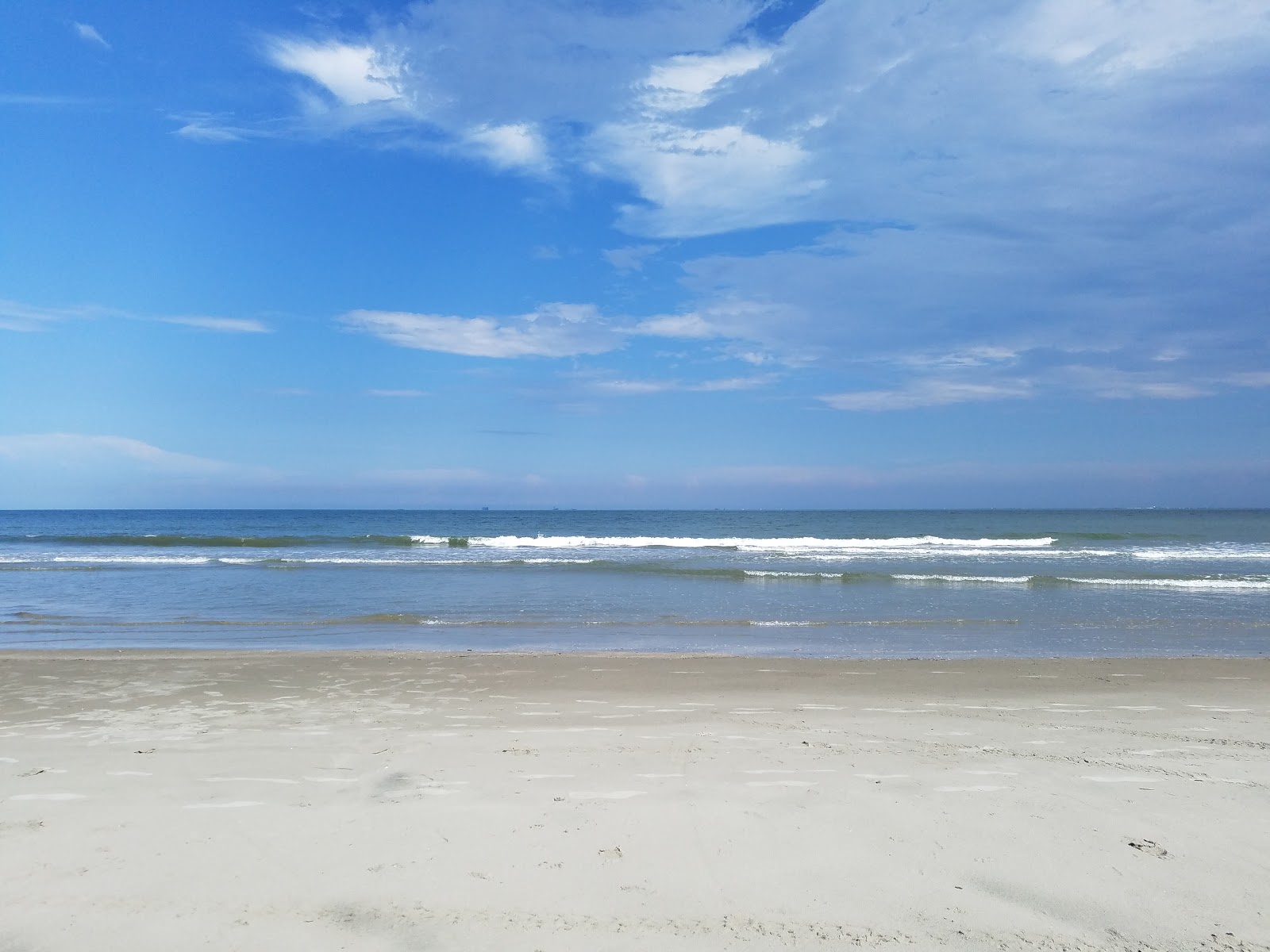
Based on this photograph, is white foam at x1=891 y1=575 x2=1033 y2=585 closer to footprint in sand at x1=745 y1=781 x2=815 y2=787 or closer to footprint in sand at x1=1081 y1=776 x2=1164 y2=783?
footprint in sand at x1=1081 y1=776 x2=1164 y2=783

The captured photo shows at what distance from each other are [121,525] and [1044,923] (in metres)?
79.8

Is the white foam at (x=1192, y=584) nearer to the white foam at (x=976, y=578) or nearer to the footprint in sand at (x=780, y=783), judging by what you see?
the white foam at (x=976, y=578)

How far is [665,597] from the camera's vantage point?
18.9 m

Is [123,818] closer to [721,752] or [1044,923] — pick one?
[721,752]

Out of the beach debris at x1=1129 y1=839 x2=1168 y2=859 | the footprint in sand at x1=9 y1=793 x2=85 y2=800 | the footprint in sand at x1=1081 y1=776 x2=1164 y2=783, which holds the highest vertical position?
the beach debris at x1=1129 y1=839 x2=1168 y2=859

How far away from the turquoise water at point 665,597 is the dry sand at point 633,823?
15.5ft

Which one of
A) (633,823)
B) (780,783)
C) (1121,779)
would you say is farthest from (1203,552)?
(633,823)

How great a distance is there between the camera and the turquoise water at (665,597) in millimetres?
12898

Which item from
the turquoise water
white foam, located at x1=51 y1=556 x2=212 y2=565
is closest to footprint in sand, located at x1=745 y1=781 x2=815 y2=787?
the turquoise water

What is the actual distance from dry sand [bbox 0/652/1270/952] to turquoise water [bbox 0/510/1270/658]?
472 centimetres

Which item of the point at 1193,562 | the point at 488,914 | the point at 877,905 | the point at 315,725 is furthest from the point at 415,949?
the point at 1193,562

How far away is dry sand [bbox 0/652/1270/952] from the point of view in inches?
137

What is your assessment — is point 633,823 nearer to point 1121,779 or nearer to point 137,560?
point 1121,779

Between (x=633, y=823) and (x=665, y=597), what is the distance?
14.4 meters
